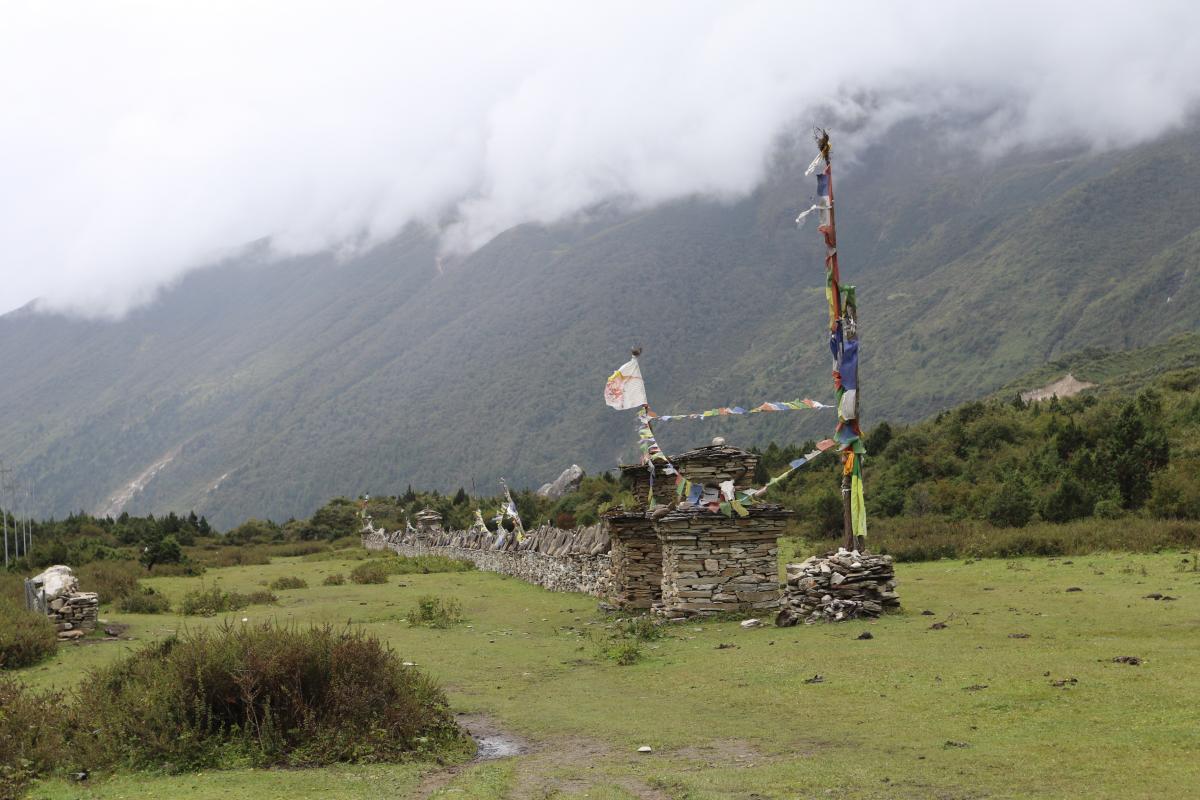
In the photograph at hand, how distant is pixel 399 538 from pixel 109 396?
162 meters

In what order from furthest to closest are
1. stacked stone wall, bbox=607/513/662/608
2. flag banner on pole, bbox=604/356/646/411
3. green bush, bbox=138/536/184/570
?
green bush, bbox=138/536/184/570, stacked stone wall, bbox=607/513/662/608, flag banner on pole, bbox=604/356/646/411

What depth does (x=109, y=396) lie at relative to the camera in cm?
18988

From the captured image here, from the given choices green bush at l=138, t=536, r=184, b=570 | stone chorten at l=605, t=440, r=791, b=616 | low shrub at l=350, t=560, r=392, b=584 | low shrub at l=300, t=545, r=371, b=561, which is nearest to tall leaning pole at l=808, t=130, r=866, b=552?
stone chorten at l=605, t=440, r=791, b=616

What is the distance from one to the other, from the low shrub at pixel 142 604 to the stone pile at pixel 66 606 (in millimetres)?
4224

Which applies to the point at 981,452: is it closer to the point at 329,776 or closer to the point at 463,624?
the point at 463,624

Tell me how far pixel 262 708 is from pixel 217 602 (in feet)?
46.0

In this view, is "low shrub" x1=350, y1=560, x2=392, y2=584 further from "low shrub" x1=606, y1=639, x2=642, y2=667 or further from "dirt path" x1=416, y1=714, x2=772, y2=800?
"dirt path" x1=416, y1=714, x2=772, y2=800

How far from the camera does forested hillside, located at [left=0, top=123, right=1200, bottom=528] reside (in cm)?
8469

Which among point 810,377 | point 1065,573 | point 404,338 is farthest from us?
point 404,338

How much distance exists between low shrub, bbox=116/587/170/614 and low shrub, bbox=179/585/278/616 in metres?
0.41

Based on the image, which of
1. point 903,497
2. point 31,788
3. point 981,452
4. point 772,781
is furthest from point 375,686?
point 981,452

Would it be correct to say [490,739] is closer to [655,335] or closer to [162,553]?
[162,553]

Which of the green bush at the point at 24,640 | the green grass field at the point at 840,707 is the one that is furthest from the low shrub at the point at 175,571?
the green grass field at the point at 840,707

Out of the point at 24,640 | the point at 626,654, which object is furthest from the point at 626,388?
the point at 24,640
